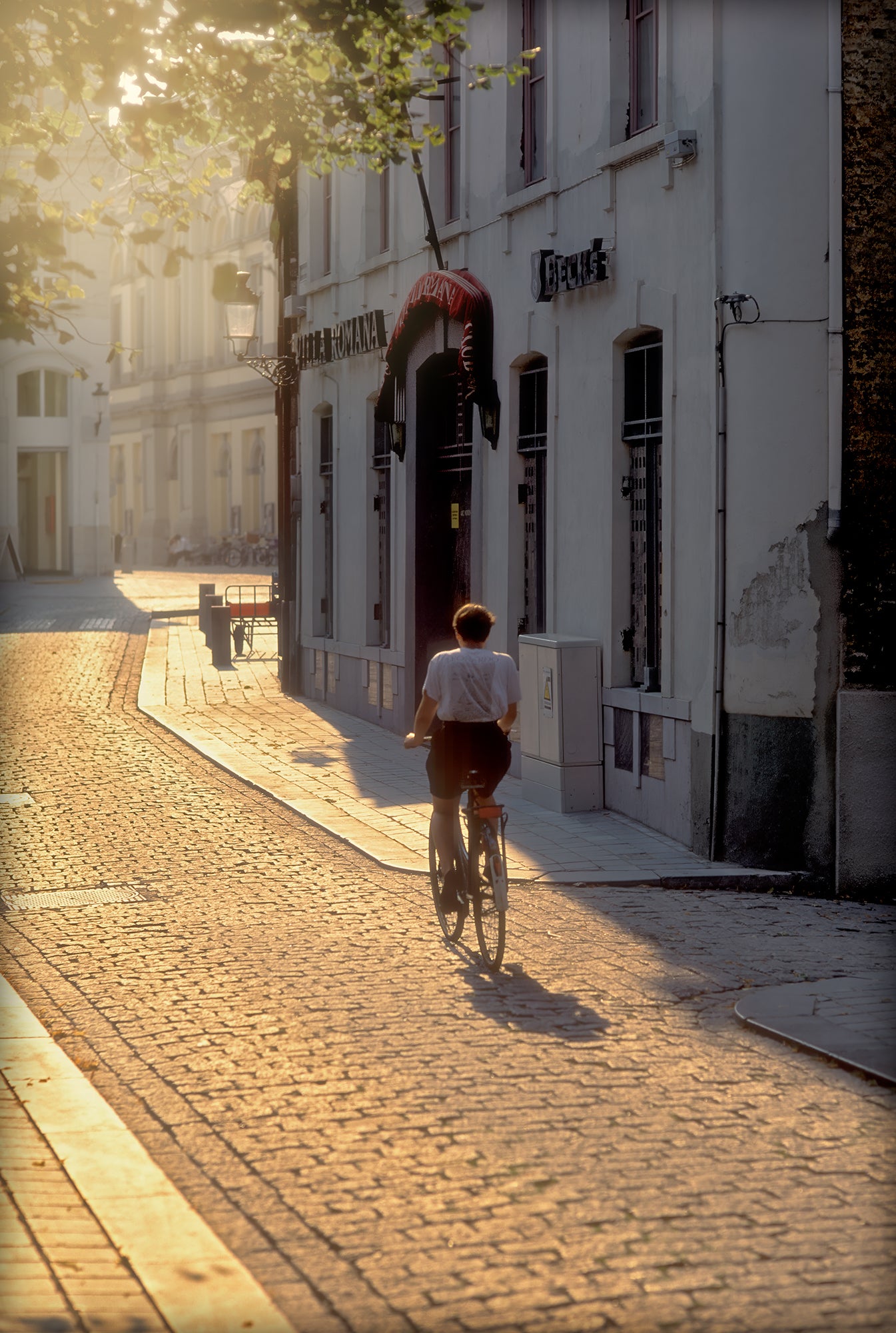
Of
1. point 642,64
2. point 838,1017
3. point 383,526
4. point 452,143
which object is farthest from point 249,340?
point 838,1017

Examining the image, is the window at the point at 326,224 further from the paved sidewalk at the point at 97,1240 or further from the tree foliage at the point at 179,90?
the paved sidewalk at the point at 97,1240

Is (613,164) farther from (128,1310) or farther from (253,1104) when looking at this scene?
(128,1310)

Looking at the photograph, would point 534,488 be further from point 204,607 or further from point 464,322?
point 204,607

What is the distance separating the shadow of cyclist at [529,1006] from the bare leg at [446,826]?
2.10 feet

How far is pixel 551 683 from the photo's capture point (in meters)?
12.7

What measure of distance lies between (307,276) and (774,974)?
15.1m

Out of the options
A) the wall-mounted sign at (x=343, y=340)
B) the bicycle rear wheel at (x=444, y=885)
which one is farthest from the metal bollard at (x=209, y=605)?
the bicycle rear wheel at (x=444, y=885)

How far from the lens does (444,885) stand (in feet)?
27.6

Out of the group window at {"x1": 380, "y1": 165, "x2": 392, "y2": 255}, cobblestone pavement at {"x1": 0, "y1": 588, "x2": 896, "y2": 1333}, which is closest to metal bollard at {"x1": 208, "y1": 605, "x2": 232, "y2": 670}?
window at {"x1": 380, "y1": 165, "x2": 392, "y2": 255}

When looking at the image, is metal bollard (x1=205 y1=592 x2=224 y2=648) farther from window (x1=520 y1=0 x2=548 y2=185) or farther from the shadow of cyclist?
the shadow of cyclist

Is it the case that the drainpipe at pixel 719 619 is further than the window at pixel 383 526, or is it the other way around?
the window at pixel 383 526

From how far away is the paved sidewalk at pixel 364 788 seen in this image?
10.6 metres

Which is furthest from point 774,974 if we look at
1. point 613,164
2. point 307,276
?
point 307,276

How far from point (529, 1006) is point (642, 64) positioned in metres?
7.74
